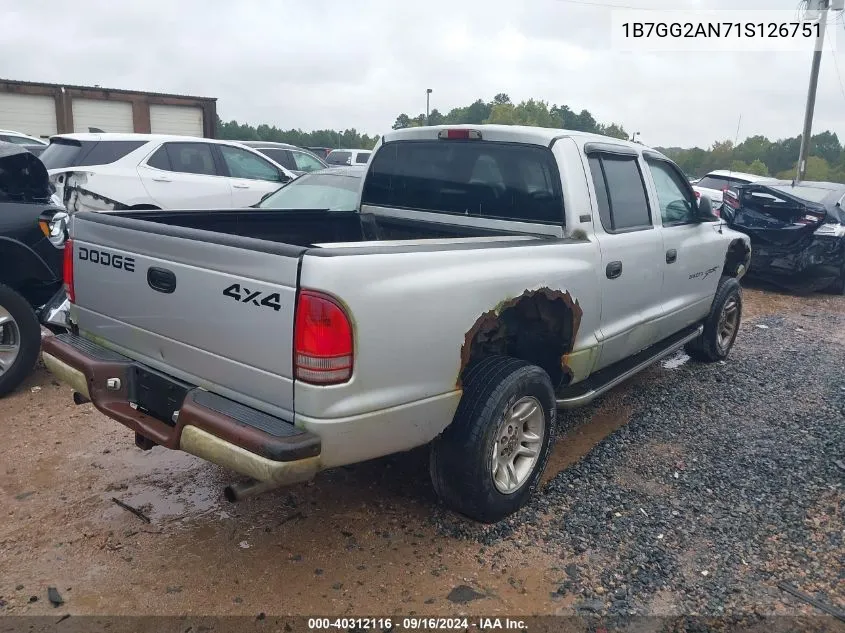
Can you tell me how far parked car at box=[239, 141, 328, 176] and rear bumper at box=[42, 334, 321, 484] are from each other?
11.0 meters

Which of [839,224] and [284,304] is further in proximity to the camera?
[839,224]

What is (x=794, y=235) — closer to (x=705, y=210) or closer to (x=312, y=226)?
A: (x=705, y=210)

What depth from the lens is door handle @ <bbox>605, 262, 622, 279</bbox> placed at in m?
4.04

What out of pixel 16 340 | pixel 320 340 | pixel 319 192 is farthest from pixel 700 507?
pixel 319 192

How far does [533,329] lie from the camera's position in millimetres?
3758

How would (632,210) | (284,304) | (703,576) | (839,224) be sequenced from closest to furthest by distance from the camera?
(284,304) → (703,576) → (632,210) → (839,224)

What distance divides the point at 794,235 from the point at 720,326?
454cm

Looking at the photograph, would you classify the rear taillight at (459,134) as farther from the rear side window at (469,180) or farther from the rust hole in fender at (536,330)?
the rust hole in fender at (536,330)

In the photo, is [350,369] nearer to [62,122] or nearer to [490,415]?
[490,415]

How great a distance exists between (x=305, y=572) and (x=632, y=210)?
9.68ft

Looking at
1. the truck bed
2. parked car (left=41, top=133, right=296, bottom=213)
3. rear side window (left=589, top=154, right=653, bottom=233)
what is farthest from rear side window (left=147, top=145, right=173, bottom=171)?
rear side window (left=589, top=154, right=653, bottom=233)

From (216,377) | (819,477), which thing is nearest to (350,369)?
(216,377)

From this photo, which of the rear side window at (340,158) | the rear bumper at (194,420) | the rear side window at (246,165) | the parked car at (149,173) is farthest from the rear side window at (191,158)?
the rear side window at (340,158)

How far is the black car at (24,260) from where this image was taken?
4840 millimetres
